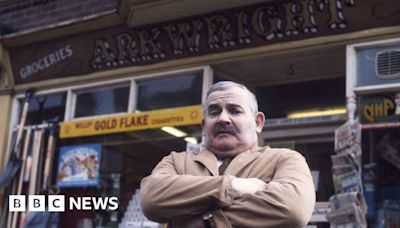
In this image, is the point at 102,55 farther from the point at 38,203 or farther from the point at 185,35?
the point at 38,203

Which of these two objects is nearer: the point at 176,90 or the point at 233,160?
the point at 233,160

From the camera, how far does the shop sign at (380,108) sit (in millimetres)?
5863

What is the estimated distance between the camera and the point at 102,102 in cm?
795

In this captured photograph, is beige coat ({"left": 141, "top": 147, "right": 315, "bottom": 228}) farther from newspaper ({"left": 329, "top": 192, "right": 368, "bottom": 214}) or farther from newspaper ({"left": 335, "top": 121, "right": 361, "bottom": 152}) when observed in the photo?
newspaper ({"left": 335, "top": 121, "right": 361, "bottom": 152})

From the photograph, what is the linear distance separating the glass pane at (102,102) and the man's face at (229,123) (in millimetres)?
4969

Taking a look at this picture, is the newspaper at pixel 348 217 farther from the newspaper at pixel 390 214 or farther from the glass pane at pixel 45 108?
the glass pane at pixel 45 108

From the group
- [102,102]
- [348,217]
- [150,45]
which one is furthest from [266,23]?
[102,102]

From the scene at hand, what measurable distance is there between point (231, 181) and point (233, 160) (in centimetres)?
22

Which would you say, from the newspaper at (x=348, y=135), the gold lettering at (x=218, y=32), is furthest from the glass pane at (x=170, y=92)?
the newspaper at (x=348, y=135)

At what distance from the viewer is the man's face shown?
268cm

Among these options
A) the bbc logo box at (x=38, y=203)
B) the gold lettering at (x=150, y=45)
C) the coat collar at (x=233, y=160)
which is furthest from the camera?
the gold lettering at (x=150, y=45)

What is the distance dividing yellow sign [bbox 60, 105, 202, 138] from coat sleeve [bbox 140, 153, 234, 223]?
435cm

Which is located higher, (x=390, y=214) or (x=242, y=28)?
(x=242, y=28)

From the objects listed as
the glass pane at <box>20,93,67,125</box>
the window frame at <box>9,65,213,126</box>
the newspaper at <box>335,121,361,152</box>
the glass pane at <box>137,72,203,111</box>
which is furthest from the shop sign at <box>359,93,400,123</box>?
the glass pane at <box>20,93,67,125</box>
